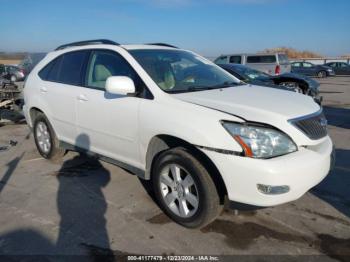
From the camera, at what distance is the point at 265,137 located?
9.75ft

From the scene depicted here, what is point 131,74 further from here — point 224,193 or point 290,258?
point 290,258

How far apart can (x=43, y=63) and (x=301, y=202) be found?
4.32 metres

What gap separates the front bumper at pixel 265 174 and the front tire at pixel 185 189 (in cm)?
19

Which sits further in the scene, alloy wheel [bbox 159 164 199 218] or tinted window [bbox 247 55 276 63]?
tinted window [bbox 247 55 276 63]

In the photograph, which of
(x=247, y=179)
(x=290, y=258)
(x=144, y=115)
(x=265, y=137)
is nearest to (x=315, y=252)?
(x=290, y=258)

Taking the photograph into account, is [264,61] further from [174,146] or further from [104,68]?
[174,146]

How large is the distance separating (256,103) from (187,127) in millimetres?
714

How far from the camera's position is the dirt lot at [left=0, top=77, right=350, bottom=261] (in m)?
3.13

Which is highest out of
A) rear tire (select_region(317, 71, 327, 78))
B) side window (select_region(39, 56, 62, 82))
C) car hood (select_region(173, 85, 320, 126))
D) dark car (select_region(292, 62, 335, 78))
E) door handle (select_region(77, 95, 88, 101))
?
side window (select_region(39, 56, 62, 82))

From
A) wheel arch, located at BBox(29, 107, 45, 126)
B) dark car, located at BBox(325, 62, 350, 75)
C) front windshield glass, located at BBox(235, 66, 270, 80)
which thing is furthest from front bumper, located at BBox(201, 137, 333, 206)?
dark car, located at BBox(325, 62, 350, 75)

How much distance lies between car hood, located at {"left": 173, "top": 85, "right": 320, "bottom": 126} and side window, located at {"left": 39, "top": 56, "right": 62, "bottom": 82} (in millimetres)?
2457

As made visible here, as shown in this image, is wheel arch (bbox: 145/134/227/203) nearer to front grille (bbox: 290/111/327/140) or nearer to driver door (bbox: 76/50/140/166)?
driver door (bbox: 76/50/140/166)

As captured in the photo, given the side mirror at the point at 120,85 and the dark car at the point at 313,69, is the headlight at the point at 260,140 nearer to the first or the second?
the side mirror at the point at 120,85

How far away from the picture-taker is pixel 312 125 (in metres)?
3.30
